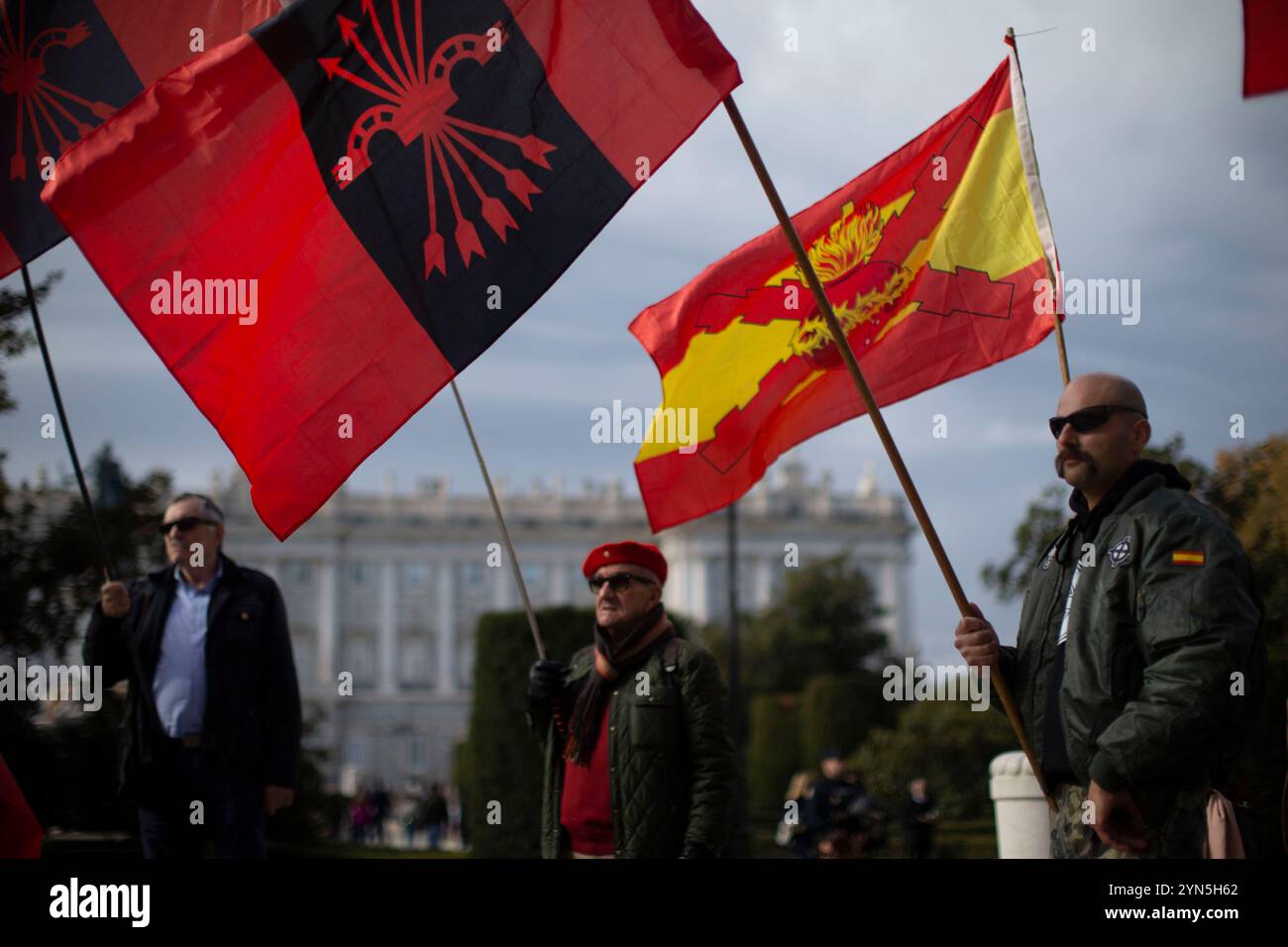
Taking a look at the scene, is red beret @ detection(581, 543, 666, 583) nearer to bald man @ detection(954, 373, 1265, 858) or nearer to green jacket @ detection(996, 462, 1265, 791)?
bald man @ detection(954, 373, 1265, 858)

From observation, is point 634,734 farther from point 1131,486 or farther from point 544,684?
point 1131,486

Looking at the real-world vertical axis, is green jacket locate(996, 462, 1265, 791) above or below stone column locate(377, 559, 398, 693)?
below

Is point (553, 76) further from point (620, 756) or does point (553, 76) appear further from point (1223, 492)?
point (1223, 492)

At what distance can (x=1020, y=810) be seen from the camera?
634 centimetres

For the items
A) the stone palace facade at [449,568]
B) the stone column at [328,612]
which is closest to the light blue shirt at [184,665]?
the stone palace facade at [449,568]

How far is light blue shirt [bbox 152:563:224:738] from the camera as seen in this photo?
15.6 ft

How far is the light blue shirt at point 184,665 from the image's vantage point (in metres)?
4.75

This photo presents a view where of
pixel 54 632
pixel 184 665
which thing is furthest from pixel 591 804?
pixel 54 632

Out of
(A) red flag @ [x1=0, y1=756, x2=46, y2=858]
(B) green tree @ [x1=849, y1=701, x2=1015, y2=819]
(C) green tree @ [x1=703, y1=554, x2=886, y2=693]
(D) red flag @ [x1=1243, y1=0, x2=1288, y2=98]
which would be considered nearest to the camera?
(D) red flag @ [x1=1243, y1=0, x2=1288, y2=98]

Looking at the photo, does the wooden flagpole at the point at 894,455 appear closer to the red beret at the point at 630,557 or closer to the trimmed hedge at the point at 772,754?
the red beret at the point at 630,557

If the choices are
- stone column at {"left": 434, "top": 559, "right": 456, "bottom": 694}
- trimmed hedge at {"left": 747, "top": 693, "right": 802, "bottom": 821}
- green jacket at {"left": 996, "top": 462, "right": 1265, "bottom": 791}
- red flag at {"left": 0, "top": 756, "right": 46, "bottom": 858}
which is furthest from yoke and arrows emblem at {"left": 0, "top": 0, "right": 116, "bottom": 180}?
stone column at {"left": 434, "top": 559, "right": 456, "bottom": 694}

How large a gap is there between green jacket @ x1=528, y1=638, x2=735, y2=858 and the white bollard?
2.41 m
